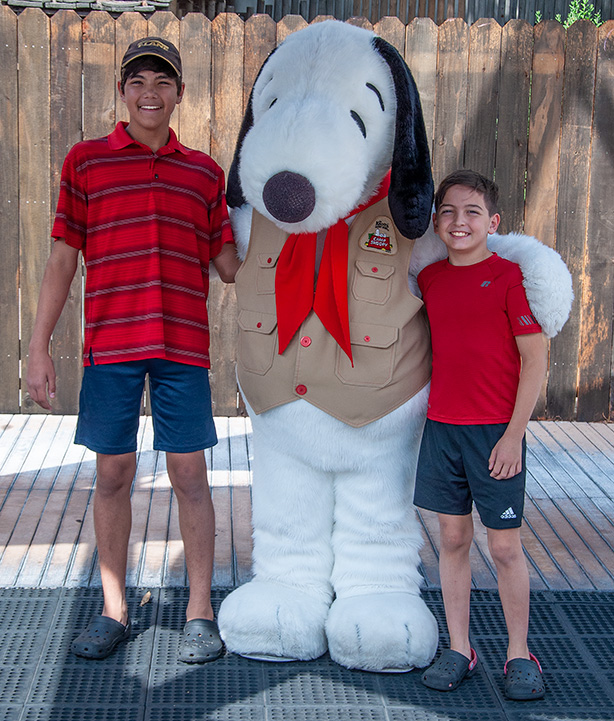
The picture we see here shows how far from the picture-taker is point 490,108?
208 inches

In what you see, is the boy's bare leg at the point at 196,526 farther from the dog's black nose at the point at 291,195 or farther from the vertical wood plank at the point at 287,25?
the vertical wood plank at the point at 287,25

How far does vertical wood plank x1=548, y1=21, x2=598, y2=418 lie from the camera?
5.30 metres

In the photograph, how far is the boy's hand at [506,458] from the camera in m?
2.41

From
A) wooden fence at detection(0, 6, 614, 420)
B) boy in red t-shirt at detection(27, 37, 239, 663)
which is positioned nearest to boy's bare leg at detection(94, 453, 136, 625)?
boy in red t-shirt at detection(27, 37, 239, 663)

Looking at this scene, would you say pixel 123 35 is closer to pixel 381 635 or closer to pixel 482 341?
pixel 482 341

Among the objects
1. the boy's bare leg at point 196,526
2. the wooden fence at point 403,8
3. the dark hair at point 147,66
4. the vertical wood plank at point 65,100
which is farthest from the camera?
the wooden fence at point 403,8

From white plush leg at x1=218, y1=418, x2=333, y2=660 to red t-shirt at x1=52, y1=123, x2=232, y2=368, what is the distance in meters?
0.47

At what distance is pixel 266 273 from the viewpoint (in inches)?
105

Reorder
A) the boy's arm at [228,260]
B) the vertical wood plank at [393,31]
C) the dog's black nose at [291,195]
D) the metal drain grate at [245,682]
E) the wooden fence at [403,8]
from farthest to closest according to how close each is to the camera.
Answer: the wooden fence at [403,8]
the vertical wood plank at [393,31]
the boy's arm at [228,260]
the metal drain grate at [245,682]
the dog's black nose at [291,195]

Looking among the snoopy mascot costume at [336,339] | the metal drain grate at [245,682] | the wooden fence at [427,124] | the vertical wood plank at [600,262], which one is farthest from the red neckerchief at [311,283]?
the vertical wood plank at [600,262]

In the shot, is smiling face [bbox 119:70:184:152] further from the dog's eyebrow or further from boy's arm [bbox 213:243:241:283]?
the dog's eyebrow

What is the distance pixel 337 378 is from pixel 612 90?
12.3 feet

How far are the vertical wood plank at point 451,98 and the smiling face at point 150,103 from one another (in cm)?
293

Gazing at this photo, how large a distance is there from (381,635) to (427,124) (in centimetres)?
362
